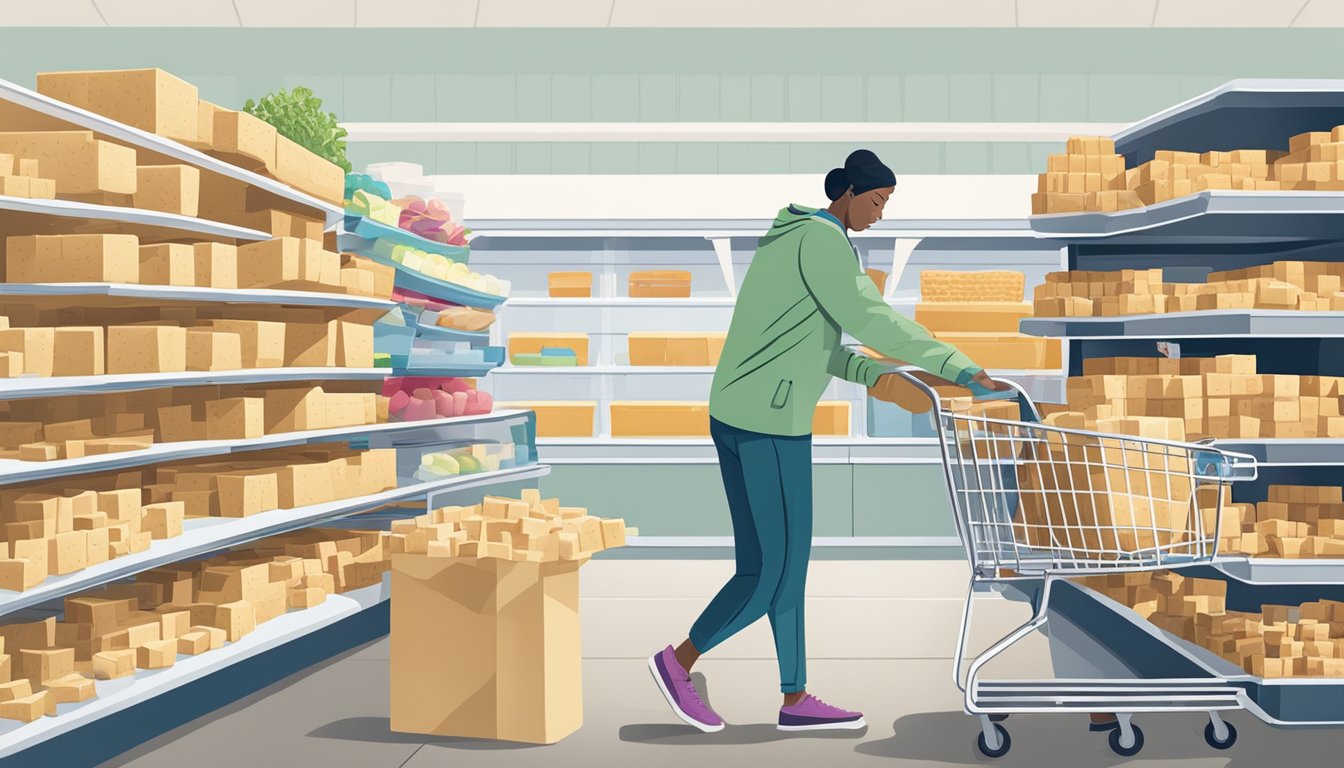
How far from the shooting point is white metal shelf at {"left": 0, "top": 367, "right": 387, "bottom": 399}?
9.82 feet

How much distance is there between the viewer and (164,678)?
3.27 metres

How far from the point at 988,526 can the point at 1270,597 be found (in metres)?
1.45

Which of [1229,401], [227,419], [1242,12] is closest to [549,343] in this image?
[227,419]

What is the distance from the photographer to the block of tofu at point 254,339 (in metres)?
4.12

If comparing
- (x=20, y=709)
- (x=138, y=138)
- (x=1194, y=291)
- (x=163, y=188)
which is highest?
(x=138, y=138)

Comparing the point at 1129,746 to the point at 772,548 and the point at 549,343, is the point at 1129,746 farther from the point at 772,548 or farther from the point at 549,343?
the point at 549,343

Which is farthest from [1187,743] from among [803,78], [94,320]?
[803,78]

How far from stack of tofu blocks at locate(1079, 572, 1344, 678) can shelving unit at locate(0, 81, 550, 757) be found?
284 cm

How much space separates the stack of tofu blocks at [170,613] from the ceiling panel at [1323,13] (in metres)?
8.21

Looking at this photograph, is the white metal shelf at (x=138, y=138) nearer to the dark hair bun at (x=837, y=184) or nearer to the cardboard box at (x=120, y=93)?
the cardboard box at (x=120, y=93)

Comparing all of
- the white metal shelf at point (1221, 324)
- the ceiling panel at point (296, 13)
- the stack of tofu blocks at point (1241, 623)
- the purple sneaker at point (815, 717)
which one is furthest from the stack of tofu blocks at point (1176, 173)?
the ceiling panel at point (296, 13)

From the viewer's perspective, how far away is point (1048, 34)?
8.48 meters

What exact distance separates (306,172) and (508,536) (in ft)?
6.45

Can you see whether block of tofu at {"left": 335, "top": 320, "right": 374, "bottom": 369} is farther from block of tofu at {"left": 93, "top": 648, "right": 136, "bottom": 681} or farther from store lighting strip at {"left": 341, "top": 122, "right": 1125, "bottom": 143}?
store lighting strip at {"left": 341, "top": 122, "right": 1125, "bottom": 143}
